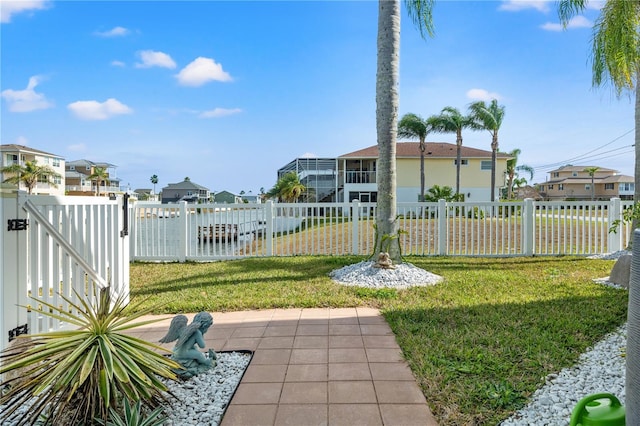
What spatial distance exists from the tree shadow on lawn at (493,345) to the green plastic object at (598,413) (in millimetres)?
563

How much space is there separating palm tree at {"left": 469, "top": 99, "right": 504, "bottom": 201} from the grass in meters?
20.1

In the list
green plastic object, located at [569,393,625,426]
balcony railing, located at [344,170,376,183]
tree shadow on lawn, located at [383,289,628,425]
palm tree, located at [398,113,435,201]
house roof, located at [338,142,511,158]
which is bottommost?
tree shadow on lawn, located at [383,289,628,425]

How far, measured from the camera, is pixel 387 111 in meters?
6.02

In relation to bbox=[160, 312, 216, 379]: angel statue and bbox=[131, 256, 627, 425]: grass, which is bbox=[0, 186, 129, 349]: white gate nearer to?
bbox=[131, 256, 627, 425]: grass

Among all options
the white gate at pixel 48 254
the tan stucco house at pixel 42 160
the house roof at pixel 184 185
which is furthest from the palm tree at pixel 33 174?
the white gate at pixel 48 254

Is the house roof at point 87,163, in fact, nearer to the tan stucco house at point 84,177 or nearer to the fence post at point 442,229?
the tan stucco house at point 84,177

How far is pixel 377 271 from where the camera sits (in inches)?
234

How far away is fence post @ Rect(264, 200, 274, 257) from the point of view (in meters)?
8.45

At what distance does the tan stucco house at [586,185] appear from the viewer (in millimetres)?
51678

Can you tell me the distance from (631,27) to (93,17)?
10.6m

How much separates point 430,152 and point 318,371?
94.2 ft

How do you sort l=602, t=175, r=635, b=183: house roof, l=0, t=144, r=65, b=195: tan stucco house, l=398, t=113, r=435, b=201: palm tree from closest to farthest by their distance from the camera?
l=398, t=113, r=435, b=201: palm tree
l=0, t=144, r=65, b=195: tan stucco house
l=602, t=175, r=635, b=183: house roof

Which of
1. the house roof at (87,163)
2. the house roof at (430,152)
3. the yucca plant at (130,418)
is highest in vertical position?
the house roof at (87,163)

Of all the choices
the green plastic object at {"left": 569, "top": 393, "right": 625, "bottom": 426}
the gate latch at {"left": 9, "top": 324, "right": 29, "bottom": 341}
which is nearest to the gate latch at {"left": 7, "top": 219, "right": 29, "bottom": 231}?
the gate latch at {"left": 9, "top": 324, "right": 29, "bottom": 341}
